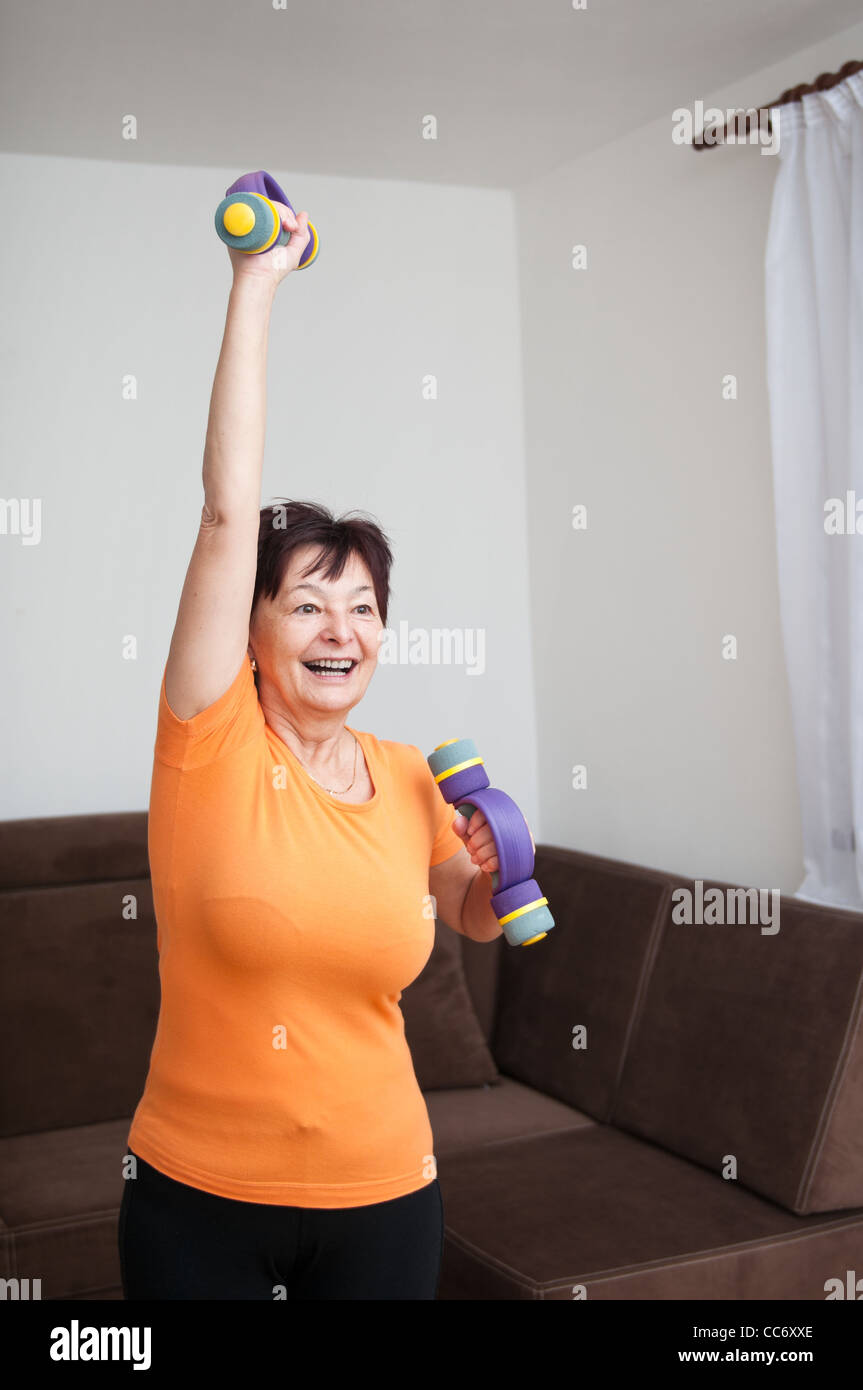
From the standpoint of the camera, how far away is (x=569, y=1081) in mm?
3027

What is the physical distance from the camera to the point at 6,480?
328 cm

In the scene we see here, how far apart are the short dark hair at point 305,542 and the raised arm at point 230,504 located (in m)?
0.20

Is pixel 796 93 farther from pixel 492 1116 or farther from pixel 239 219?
pixel 492 1116

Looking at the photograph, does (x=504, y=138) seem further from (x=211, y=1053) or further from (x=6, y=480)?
(x=211, y=1053)

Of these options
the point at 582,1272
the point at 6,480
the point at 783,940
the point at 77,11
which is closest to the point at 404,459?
the point at 6,480

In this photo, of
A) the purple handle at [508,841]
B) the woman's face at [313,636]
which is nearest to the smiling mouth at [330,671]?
the woman's face at [313,636]

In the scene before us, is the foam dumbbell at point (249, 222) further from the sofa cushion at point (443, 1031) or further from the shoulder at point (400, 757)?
the sofa cushion at point (443, 1031)

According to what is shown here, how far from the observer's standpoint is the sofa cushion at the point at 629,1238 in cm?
219

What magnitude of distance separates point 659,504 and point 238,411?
6.78 ft

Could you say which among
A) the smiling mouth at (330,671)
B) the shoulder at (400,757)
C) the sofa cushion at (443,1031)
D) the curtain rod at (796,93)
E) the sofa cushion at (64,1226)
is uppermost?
the curtain rod at (796,93)

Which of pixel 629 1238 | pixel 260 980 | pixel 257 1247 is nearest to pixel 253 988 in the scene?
pixel 260 980

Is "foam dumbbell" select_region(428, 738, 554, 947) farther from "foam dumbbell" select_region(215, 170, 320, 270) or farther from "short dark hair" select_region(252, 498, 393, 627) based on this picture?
"foam dumbbell" select_region(215, 170, 320, 270)

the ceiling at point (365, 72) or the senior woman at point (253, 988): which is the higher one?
the ceiling at point (365, 72)

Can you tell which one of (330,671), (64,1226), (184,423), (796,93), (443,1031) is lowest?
(64,1226)
